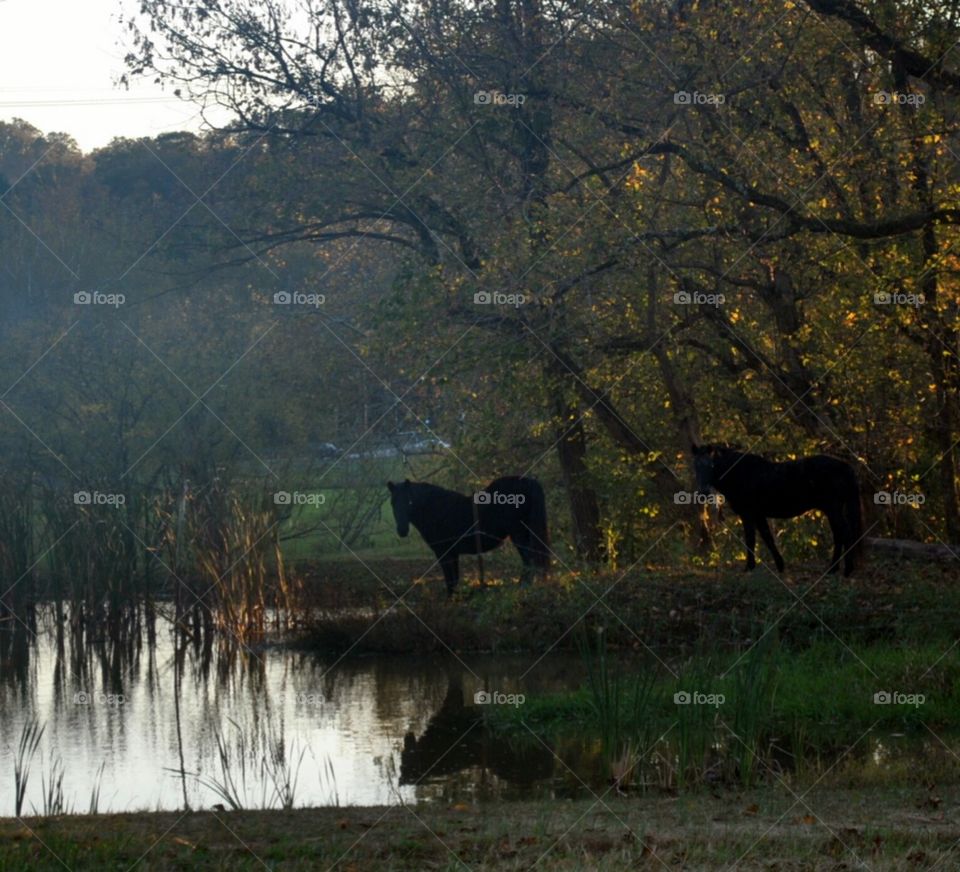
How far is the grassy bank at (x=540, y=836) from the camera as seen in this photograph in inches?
278

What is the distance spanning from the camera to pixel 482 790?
1009 cm

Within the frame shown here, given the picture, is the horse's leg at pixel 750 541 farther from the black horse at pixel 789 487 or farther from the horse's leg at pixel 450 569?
the horse's leg at pixel 450 569

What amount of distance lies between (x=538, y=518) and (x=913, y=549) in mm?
4641

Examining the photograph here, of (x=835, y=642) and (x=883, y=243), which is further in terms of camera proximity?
(x=883, y=243)

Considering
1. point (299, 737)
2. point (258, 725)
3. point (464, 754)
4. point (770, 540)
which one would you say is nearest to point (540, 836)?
point (464, 754)

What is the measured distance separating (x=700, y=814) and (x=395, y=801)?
7.90 ft

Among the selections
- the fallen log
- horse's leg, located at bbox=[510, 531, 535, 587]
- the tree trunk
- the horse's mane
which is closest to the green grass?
the fallen log

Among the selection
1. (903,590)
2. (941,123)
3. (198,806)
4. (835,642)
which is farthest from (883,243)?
(198,806)

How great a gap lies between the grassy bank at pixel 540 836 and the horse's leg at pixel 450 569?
32.1 ft

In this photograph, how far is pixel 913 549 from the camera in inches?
707

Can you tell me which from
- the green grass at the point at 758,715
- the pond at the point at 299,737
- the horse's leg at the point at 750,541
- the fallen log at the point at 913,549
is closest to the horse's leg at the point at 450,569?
the pond at the point at 299,737

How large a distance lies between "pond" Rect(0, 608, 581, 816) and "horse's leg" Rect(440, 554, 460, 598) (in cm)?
248

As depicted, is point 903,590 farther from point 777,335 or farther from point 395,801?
point 395,801

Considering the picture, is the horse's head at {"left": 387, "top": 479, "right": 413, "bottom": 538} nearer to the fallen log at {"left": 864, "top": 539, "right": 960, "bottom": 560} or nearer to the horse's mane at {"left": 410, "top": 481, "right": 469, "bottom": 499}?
the horse's mane at {"left": 410, "top": 481, "right": 469, "bottom": 499}
